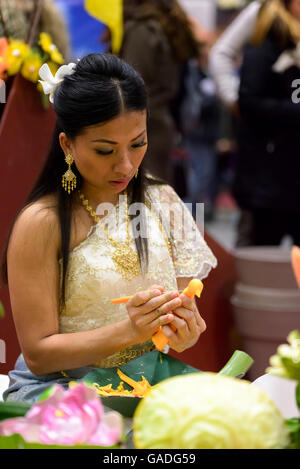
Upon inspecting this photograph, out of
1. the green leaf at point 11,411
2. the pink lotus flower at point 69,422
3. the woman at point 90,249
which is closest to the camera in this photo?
the pink lotus flower at point 69,422

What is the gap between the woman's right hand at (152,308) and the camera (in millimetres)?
1160

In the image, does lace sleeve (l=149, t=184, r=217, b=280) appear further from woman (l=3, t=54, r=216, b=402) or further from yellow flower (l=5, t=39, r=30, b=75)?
yellow flower (l=5, t=39, r=30, b=75)

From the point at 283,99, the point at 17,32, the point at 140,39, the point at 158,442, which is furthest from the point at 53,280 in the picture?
the point at 140,39

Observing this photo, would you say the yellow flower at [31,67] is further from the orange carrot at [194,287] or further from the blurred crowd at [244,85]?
the orange carrot at [194,287]

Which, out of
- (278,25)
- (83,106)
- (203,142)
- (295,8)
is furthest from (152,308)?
(203,142)

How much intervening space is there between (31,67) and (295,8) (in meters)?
1.21

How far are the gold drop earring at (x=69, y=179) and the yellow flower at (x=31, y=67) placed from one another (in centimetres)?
71

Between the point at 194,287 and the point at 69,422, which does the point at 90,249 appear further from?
the point at 69,422

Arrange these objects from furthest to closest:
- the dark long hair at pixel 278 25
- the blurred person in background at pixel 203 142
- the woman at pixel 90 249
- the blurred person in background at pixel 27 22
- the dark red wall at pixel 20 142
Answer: the blurred person in background at pixel 203 142, the dark long hair at pixel 278 25, the blurred person in background at pixel 27 22, the dark red wall at pixel 20 142, the woman at pixel 90 249

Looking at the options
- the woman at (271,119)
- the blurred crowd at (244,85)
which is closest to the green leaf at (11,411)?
the blurred crowd at (244,85)

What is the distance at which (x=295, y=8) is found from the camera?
270 centimetres

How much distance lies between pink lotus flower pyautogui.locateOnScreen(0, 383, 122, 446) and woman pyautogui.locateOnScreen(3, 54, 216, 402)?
1.36ft

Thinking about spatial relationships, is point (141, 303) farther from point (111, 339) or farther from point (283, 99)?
point (283, 99)

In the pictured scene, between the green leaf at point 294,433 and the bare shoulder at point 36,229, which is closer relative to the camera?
the green leaf at point 294,433
